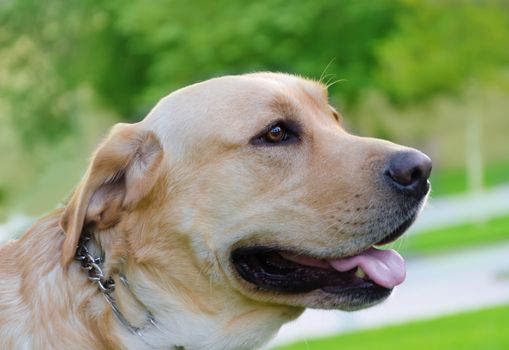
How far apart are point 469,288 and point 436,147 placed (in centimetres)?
2167

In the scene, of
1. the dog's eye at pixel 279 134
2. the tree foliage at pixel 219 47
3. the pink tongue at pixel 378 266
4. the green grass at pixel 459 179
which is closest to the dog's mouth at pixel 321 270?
the pink tongue at pixel 378 266

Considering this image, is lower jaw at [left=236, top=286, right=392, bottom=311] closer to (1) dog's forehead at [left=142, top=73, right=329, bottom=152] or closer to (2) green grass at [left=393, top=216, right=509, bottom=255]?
(1) dog's forehead at [left=142, top=73, right=329, bottom=152]

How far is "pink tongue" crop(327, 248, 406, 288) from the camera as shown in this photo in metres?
4.04

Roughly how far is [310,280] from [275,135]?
25.9 inches

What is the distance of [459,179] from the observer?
32.5 m

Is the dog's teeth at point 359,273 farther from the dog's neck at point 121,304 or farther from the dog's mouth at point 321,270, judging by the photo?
the dog's neck at point 121,304

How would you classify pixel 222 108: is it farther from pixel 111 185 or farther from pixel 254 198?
pixel 111 185

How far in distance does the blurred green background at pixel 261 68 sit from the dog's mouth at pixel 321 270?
12.7m

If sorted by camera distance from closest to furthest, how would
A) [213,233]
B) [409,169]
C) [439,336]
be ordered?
[409,169], [213,233], [439,336]

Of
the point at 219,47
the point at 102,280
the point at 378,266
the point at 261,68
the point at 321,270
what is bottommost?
the point at 261,68

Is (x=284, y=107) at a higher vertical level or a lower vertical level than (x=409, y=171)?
higher

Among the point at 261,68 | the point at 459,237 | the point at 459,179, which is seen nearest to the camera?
the point at 459,237

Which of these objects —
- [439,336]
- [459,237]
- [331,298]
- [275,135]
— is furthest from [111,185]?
[459,237]

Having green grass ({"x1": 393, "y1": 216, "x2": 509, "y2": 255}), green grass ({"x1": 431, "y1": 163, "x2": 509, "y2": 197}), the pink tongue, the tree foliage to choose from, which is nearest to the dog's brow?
the pink tongue
